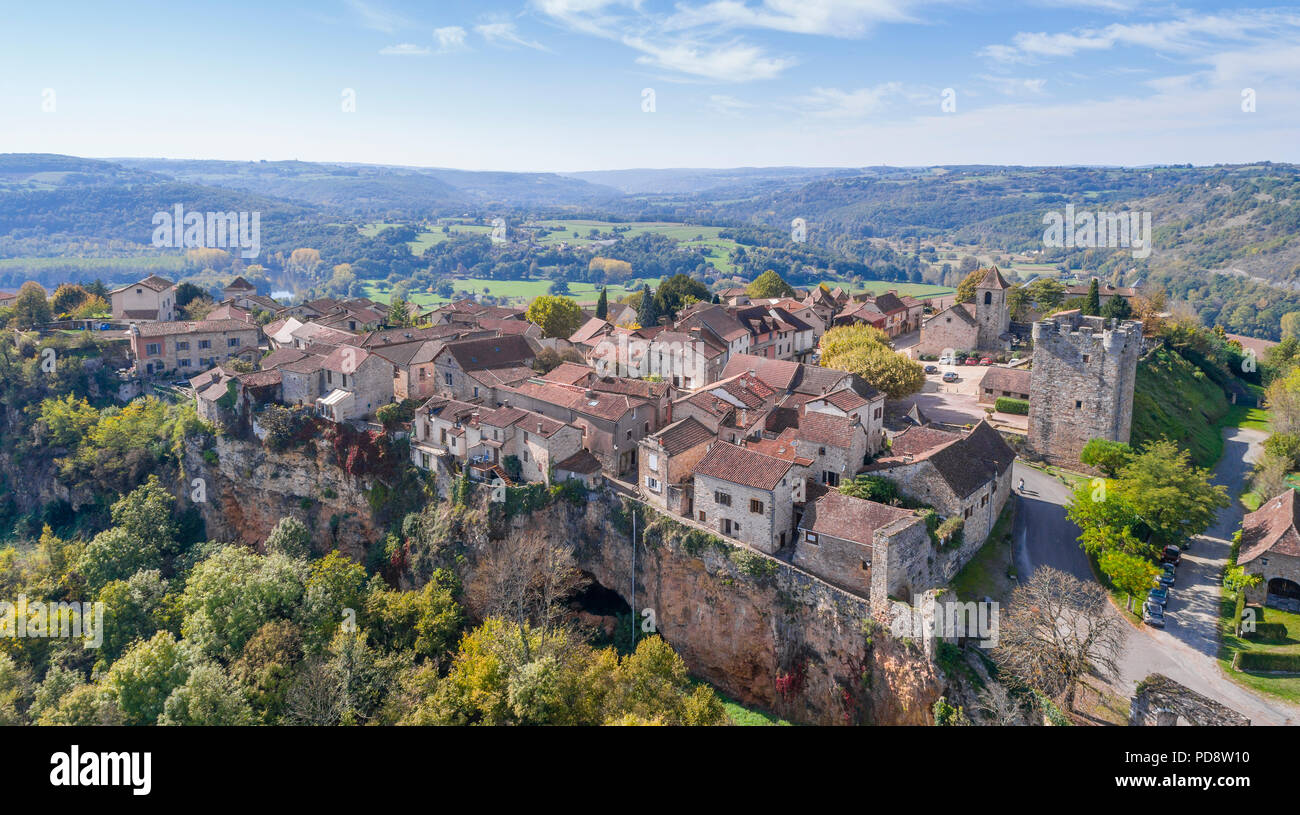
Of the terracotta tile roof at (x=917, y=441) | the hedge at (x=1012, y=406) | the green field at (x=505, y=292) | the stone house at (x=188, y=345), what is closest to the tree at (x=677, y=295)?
the hedge at (x=1012, y=406)

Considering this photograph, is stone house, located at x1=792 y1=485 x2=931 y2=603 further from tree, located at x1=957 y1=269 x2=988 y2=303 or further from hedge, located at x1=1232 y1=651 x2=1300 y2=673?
tree, located at x1=957 y1=269 x2=988 y2=303

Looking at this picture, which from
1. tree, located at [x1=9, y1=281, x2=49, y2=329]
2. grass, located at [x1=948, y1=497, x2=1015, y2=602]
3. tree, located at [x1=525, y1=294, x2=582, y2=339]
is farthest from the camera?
tree, located at [x1=9, y1=281, x2=49, y2=329]

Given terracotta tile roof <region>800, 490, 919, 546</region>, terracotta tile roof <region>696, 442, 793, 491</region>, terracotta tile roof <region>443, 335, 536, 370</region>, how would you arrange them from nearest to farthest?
terracotta tile roof <region>800, 490, 919, 546</region>, terracotta tile roof <region>696, 442, 793, 491</region>, terracotta tile roof <region>443, 335, 536, 370</region>

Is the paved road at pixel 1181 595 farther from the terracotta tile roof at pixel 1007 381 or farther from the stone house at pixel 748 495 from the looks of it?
the stone house at pixel 748 495

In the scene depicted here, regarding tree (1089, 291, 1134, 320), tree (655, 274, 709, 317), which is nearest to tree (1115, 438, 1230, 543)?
tree (1089, 291, 1134, 320)
